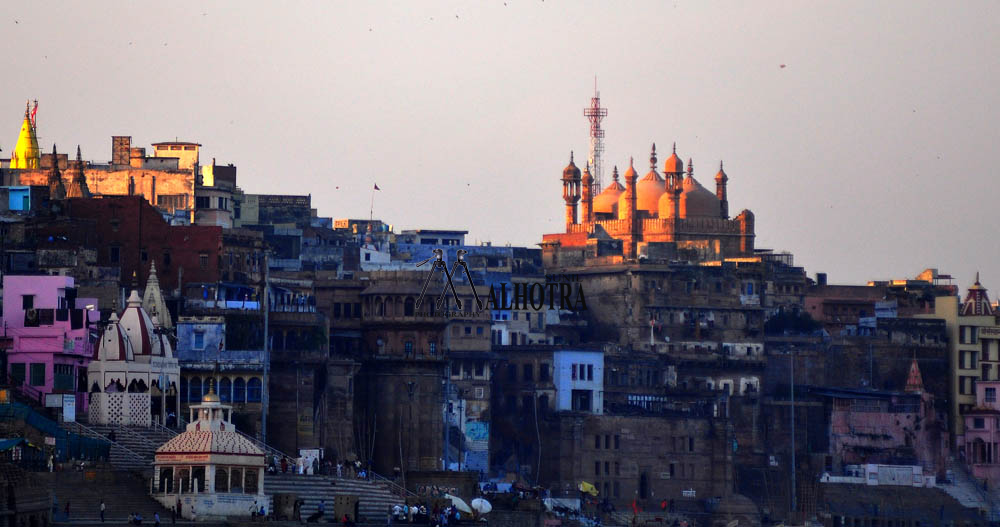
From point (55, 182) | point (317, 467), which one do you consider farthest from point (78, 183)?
point (317, 467)

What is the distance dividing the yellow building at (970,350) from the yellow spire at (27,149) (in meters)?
35.3

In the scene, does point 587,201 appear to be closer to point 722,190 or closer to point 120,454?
point 722,190

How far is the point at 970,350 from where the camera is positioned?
371 feet

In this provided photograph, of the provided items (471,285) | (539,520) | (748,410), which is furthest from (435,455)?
(748,410)

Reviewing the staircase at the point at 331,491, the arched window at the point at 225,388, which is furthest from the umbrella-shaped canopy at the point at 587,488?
the staircase at the point at 331,491

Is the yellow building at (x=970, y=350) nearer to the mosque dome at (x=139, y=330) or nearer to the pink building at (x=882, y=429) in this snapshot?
the pink building at (x=882, y=429)

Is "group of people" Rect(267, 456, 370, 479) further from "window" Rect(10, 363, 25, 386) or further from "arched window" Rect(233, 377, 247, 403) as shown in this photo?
"window" Rect(10, 363, 25, 386)

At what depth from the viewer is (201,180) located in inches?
4075

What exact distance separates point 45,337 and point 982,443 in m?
45.8

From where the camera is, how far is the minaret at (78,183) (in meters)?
98.1

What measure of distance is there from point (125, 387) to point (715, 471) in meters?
31.3

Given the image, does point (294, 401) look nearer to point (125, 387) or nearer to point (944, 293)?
point (125, 387)

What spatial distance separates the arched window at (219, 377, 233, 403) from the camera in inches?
3260

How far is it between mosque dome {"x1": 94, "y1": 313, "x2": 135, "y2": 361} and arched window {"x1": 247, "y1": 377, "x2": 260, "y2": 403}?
6862 millimetres
